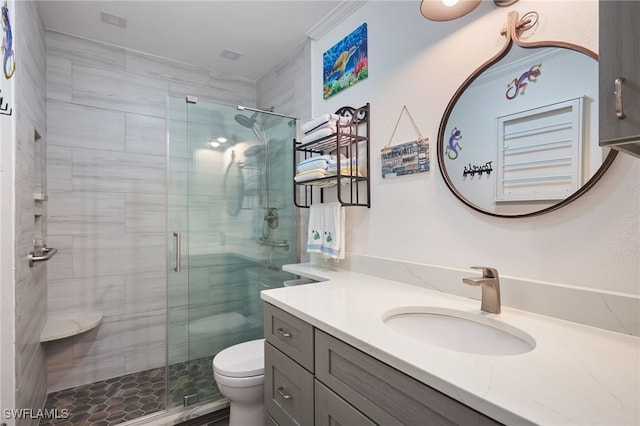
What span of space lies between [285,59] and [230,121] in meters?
0.88

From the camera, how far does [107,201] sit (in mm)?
2367

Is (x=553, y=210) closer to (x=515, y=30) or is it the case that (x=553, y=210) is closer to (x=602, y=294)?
(x=602, y=294)

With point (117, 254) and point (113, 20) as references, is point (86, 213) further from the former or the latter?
point (113, 20)

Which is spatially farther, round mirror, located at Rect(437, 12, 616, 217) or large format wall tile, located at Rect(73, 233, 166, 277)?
large format wall tile, located at Rect(73, 233, 166, 277)

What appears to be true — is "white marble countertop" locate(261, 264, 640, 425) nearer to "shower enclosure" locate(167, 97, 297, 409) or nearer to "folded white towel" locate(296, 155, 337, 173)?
"folded white towel" locate(296, 155, 337, 173)

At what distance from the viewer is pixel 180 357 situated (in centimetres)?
191

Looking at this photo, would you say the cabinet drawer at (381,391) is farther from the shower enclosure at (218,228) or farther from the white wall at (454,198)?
the shower enclosure at (218,228)

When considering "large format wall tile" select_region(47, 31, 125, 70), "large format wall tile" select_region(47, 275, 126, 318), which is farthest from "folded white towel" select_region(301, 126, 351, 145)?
"large format wall tile" select_region(47, 275, 126, 318)

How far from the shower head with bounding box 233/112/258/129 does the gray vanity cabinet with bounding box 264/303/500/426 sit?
1346 mm

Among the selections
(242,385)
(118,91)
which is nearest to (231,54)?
(118,91)

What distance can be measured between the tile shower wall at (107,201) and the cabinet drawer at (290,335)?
5.52 feet

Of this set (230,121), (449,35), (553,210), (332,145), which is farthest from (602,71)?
(230,121)

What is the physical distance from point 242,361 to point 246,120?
153cm

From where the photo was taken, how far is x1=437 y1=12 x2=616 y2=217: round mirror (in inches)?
37.4
